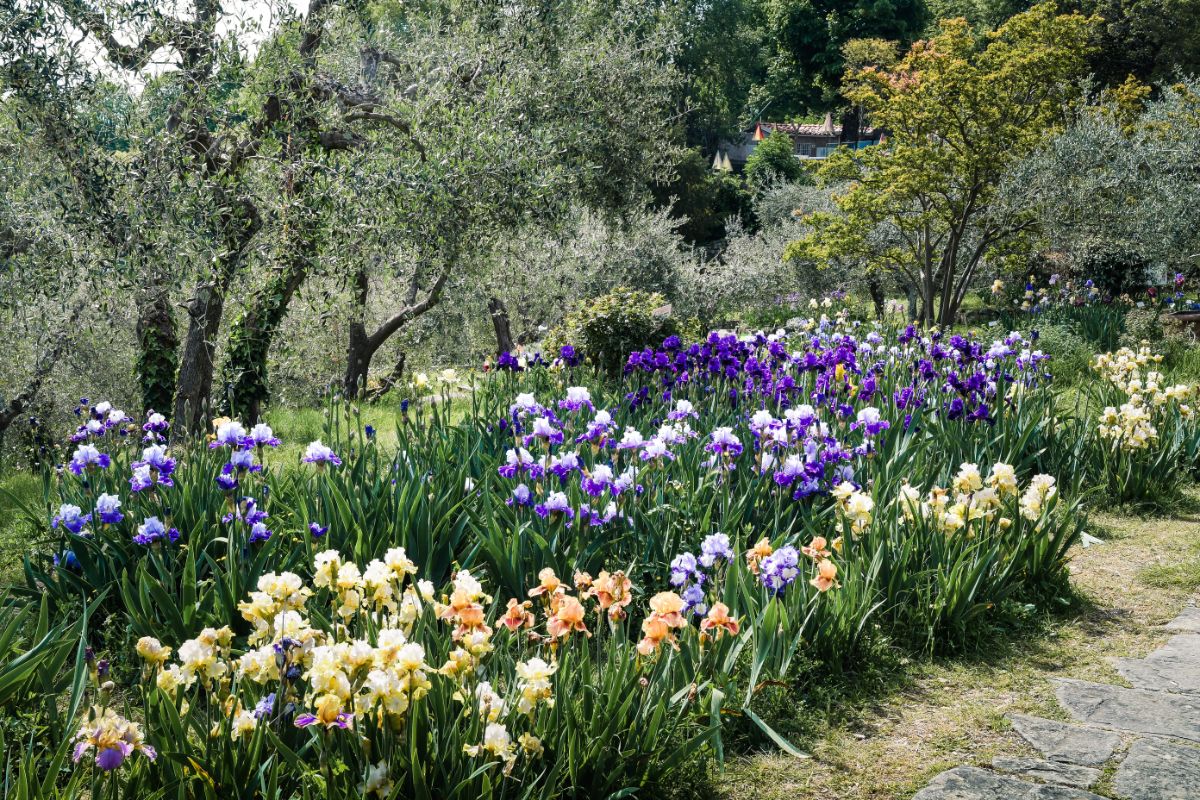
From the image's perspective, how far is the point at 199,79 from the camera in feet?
26.6

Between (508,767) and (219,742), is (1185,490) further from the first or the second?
(219,742)

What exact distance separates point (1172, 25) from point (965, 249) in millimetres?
17486

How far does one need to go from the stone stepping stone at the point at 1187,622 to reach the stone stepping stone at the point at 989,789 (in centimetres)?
190

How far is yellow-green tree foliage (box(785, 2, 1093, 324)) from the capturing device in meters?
14.9

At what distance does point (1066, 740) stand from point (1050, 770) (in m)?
0.27

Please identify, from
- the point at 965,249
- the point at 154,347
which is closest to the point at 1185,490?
the point at 154,347

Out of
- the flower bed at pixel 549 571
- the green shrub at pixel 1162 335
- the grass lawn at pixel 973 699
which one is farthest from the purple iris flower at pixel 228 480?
the green shrub at pixel 1162 335

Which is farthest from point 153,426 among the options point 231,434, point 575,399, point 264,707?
point 264,707

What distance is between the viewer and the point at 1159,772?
3.21 m

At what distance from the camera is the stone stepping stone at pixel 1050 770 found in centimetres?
318

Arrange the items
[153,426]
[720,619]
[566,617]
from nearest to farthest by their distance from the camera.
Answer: [566,617]
[720,619]
[153,426]

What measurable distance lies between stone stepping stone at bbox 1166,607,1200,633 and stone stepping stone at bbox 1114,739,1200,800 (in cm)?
137

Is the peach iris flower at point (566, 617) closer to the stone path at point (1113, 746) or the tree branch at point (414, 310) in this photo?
the stone path at point (1113, 746)

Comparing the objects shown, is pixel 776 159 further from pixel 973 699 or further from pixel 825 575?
pixel 825 575
